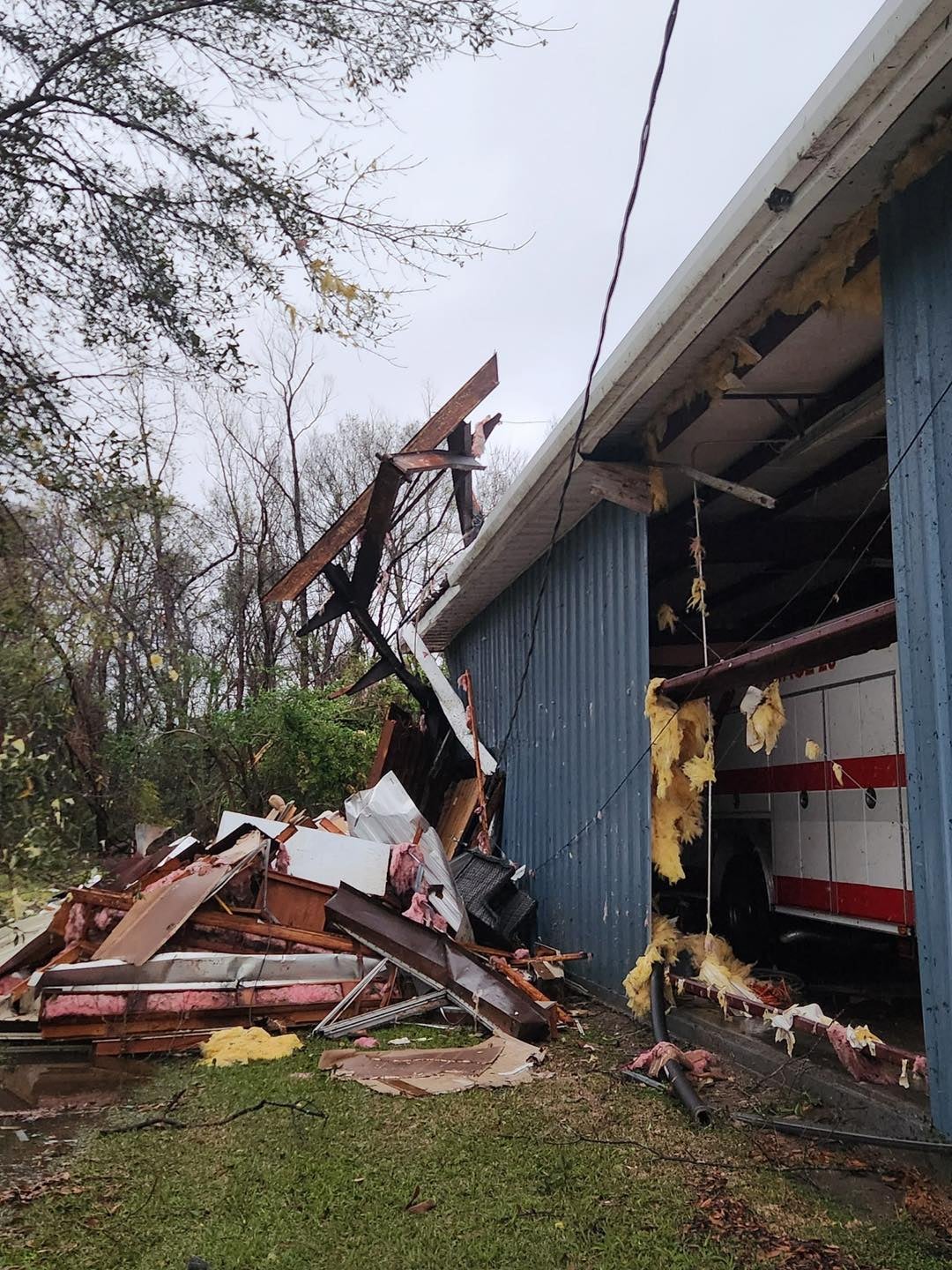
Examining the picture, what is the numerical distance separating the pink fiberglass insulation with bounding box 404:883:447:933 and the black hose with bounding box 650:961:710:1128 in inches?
79.7

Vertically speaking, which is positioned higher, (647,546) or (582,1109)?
(647,546)

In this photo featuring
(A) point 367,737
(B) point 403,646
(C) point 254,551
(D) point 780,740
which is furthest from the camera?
(C) point 254,551

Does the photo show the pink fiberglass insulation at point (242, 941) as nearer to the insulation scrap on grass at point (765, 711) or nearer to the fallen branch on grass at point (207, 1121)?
the fallen branch on grass at point (207, 1121)

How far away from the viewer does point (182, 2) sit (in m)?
5.43

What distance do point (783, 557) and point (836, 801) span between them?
7.64ft

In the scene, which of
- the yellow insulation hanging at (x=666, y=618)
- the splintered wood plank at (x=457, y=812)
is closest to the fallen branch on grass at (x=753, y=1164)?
the yellow insulation hanging at (x=666, y=618)

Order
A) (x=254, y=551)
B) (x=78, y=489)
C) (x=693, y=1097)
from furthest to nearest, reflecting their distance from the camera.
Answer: (x=254, y=551), (x=78, y=489), (x=693, y=1097)

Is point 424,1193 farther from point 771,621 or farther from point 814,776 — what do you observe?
point 814,776

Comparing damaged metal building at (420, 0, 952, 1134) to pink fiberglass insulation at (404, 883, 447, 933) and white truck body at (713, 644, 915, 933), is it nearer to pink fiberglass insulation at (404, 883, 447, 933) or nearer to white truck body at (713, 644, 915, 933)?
white truck body at (713, 644, 915, 933)

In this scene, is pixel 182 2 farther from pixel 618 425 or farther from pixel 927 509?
pixel 927 509

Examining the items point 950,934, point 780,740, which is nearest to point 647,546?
point 780,740

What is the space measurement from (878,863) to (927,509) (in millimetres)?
3323

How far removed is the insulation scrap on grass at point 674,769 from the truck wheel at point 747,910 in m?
1.82

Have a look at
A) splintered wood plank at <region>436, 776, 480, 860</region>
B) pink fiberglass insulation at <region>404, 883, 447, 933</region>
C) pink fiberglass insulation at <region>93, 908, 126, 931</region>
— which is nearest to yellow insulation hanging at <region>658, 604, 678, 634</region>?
pink fiberglass insulation at <region>404, 883, 447, 933</region>
